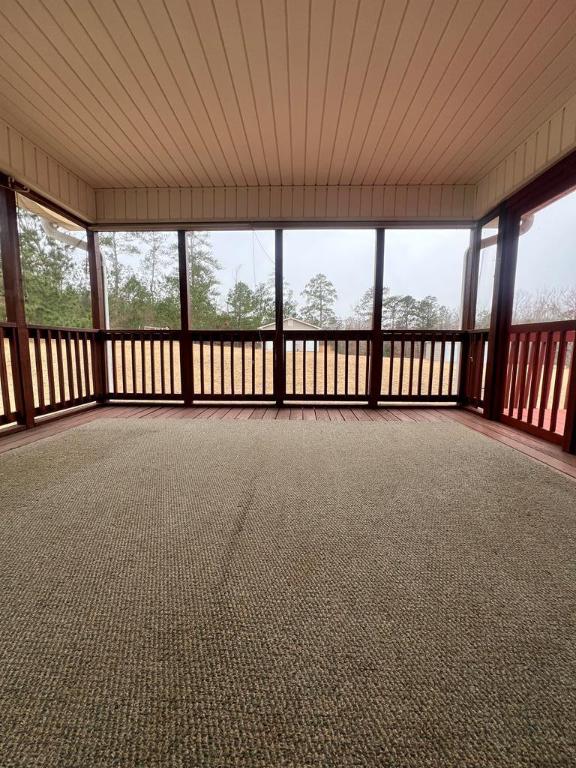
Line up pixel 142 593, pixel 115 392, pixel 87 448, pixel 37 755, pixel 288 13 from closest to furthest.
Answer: pixel 37 755
pixel 142 593
pixel 288 13
pixel 87 448
pixel 115 392

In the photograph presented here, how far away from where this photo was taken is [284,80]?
6.38 feet

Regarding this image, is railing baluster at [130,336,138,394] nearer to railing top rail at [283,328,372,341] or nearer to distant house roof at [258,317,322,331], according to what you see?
distant house roof at [258,317,322,331]

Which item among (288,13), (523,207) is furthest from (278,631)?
(523,207)

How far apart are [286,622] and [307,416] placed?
234 centimetres

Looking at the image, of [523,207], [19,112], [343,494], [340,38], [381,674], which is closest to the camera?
[381,674]

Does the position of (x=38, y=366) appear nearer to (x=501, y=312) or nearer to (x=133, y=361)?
(x=133, y=361)

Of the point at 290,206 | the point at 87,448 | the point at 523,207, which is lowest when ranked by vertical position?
the point at 87,448

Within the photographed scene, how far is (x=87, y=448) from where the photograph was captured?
80.7 inches

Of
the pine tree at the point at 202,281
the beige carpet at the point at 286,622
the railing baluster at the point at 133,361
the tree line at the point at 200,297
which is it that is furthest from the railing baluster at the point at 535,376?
the railing baluster at the point at 133,361

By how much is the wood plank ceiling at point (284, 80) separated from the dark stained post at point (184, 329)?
0.79 meters

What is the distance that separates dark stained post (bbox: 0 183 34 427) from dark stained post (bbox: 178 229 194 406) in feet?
4.42

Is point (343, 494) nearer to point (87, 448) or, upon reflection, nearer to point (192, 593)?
point (192, 593)

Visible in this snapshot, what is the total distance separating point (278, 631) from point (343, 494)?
748 mm

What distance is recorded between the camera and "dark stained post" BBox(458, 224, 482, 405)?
337 cm
